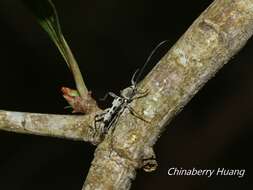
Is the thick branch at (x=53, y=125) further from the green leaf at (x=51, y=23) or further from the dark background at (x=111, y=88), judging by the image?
the dark background at (x=111, y=88)

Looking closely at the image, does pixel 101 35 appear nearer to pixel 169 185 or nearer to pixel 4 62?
pixel 4 62

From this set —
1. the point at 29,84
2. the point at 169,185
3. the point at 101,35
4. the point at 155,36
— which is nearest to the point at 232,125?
the point at 169,185

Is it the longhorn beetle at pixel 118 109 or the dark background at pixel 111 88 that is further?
the dark background at pixel 111 88

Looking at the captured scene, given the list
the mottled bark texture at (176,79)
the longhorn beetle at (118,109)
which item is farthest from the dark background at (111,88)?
the mottled bark texture at (176,79)

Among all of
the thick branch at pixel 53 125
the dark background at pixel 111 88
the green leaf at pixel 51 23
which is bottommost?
the thick branch at pixel 53 125

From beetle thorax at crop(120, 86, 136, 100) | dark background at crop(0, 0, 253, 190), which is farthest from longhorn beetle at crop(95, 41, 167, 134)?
dark background at crop(0, 0, 253, 190)

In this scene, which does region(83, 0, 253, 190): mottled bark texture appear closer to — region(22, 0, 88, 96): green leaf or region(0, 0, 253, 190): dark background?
region(22, 0, 88, 96): green leaf
